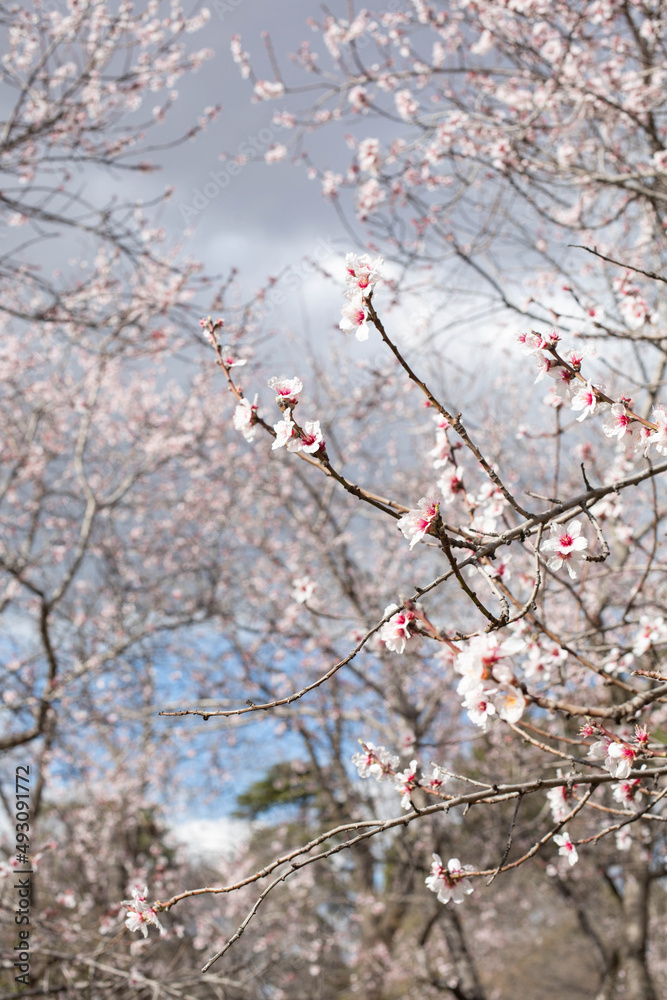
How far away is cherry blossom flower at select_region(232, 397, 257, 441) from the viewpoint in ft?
5.20

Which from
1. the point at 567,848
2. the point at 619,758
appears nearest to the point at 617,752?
the point at 619,758

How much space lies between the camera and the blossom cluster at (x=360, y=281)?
4.73ft

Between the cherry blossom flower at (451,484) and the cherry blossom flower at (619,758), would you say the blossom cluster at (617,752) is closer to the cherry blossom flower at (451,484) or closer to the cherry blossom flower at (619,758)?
the cherry blossom flower at (619,758)

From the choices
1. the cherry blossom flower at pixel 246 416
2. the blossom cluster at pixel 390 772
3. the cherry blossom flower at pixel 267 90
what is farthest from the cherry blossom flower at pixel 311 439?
A: the cherry blossom flower at pixel 267 90

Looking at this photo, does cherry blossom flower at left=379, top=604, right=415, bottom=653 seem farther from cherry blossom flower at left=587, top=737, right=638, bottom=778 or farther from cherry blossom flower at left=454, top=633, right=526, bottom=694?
cherry blossom flower at left=587, top=737, right=638, bottom=778

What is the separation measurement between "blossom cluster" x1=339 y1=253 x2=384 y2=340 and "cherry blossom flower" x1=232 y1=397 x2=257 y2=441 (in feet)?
1.11

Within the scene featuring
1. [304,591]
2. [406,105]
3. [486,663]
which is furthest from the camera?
[406,105]

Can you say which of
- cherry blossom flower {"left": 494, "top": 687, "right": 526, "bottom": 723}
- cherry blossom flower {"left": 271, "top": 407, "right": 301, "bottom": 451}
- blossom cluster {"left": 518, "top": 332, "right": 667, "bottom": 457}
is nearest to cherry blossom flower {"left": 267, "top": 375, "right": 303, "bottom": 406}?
cherry blossom flower {"left": 271, "top": 407, "right": 301, "bottom": 451}

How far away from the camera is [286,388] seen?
4.99ft

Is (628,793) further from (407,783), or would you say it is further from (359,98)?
(359,98)

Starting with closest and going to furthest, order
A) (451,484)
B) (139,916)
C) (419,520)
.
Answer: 1. (419,520)
2. (139,916)
3. (451,484)

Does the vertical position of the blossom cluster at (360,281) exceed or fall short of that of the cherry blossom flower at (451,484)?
it exceeds it

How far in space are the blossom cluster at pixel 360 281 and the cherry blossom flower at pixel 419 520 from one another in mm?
448

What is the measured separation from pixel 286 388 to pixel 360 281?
Result: 1.04ft
